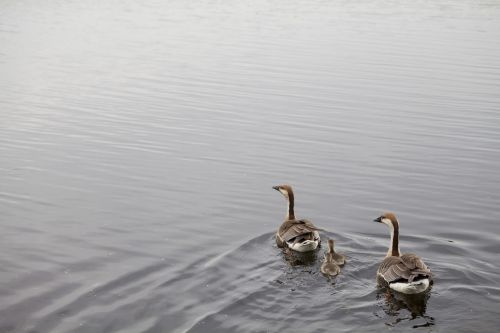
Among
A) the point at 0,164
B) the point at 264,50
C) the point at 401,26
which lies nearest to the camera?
the point at 0,164

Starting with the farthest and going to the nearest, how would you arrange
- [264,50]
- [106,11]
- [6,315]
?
[106,11], [264,50], [6,315]

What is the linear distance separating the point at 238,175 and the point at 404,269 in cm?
809

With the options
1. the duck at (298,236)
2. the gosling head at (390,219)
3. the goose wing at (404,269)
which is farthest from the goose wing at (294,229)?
the goose wing at (404,269)

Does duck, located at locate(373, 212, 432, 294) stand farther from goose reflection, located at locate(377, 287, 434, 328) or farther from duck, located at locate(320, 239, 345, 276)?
duck, located at locate(320, 239, 345, 276)

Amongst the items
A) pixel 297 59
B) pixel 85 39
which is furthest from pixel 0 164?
pixel 85 39

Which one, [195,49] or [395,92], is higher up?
[195,49]

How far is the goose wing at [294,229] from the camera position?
51.6 ft

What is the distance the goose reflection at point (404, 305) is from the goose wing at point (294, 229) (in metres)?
2.38

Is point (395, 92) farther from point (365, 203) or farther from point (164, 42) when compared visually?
point (164, 42)

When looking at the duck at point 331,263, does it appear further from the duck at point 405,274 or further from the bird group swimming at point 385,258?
the duck at point 405,274

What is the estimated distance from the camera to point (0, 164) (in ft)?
70.4

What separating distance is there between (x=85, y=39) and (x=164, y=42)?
170 inches

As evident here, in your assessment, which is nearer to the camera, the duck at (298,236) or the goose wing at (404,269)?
the goose wing at (404,269)

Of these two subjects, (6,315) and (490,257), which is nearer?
(6,315)
